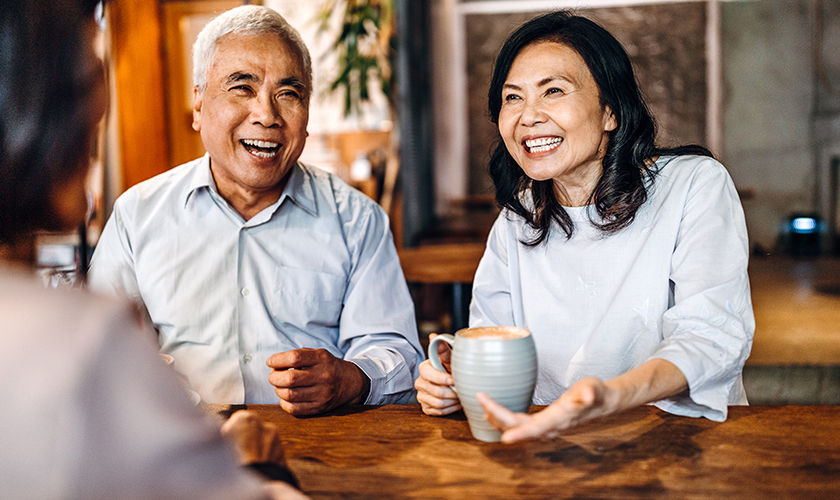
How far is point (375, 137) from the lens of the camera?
624 centimetres

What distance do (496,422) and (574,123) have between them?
2.56 feet

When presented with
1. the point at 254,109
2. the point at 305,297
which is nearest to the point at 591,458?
the point at 305,297

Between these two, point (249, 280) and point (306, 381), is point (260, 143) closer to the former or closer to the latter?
point (249, 280)

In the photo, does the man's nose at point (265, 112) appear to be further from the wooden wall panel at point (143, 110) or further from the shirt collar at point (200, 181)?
the wooden wall panel at point (143, 110)

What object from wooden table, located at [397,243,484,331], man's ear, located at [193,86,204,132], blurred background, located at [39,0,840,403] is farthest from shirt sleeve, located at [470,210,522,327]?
blurred background, located at [39,0,840,403]

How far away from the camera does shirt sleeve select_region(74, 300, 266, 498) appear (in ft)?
1.66

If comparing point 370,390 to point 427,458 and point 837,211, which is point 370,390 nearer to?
point 427,458

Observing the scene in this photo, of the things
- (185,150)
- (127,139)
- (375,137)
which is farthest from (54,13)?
(375,137)

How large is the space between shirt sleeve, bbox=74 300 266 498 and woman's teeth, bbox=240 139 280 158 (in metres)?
1.14

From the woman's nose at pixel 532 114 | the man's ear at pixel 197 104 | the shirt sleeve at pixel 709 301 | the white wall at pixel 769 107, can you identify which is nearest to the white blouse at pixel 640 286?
the shirt sleeve at pixel 709 301

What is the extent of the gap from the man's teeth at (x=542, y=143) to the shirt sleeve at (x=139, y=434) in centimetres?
110

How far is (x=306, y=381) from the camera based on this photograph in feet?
3.93

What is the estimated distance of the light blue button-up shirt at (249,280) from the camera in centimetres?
161

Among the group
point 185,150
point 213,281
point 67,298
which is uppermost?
point 185,150
